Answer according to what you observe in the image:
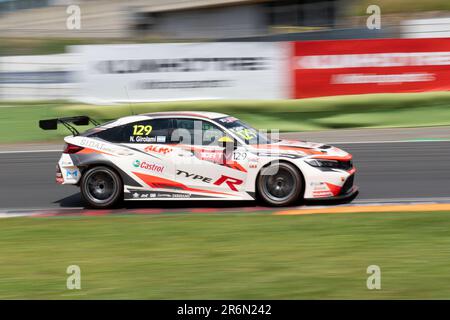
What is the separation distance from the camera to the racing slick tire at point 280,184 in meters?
9.19

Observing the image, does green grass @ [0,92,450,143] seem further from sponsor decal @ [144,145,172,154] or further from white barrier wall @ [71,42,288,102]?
sponsor decal @ [144,145,172,154]

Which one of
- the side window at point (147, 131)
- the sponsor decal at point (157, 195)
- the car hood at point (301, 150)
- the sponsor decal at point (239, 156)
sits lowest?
the sponsor decal at point (157, 195)

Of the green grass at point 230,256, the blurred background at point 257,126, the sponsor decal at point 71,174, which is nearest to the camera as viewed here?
the green grass at point 230,256

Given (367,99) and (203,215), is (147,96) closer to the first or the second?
(367,99)

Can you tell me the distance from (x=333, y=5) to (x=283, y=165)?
28292 mm

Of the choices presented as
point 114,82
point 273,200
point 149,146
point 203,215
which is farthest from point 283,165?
point 114,82

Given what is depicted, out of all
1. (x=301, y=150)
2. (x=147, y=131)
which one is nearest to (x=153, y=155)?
(x=147, y=131)

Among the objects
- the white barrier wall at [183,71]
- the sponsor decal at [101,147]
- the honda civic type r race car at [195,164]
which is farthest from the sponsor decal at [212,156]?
the white barrier wall at [183,71]

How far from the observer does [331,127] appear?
17312 mm

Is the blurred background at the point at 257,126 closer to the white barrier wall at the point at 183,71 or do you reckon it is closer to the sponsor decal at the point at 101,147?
the white barrier wall at the point at 183,71

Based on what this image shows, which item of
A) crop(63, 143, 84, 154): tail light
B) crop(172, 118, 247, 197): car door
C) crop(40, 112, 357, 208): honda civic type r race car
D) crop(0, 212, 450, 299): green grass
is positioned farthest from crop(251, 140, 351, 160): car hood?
crop(63, 143, 84, 154): tail light

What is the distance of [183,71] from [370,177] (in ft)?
24.5

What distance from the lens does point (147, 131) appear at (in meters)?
9.70

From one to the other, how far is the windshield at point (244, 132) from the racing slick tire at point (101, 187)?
1703 mm
